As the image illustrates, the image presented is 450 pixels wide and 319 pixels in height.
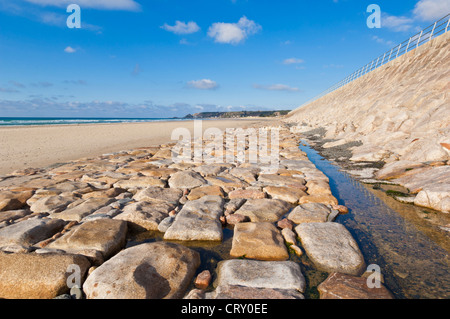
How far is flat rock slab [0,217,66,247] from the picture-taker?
1.96 metres

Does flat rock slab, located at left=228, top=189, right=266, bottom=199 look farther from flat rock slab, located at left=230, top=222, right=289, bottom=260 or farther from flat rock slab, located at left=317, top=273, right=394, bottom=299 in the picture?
flat rock slab, located at left=317, top=273, right=394, bottom=299

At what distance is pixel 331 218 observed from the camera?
8.39 feet

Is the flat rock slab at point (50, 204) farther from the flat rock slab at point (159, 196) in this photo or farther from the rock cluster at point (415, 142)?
the rock cluster at point (415, 142)

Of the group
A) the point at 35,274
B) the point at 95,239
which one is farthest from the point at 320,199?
the point at 35,274

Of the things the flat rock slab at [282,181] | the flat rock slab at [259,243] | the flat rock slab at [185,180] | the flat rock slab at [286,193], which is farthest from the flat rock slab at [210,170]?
the flat rock slab at [259,243]

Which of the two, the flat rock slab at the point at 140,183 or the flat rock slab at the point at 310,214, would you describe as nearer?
the flat rock slab at the point at 310,214

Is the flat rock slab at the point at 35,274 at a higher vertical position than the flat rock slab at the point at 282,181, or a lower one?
lower

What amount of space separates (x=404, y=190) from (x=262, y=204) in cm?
237

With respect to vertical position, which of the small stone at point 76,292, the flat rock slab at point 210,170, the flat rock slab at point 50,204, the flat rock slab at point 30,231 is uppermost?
the flat rock slab at point 210,170

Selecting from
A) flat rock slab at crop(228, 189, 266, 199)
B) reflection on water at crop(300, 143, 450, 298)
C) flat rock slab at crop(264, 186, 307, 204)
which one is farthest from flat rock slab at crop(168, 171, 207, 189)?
reflection on water at crop(300, 143, 450, 298)

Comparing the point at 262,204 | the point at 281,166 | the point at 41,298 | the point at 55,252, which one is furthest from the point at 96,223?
the point at 281,166

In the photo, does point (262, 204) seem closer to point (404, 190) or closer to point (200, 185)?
point (200, 185)

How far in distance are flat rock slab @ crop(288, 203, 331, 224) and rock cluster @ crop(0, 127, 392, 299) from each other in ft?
0.04

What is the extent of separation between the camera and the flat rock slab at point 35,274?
1473 millimetres
